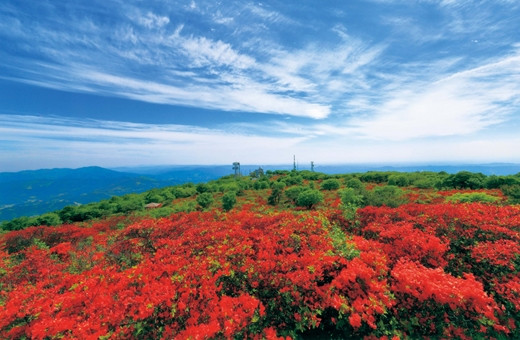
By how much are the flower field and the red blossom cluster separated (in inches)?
1.4

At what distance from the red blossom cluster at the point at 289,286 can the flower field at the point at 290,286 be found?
36 mm

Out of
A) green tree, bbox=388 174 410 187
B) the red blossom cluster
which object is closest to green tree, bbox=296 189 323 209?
the red blossom cluster

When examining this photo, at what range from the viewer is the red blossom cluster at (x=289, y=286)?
528cm

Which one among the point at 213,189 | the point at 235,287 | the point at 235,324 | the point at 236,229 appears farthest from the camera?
the point at 213,189

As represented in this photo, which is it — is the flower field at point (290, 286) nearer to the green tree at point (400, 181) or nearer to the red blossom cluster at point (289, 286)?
the red blossom cluster at point (289, 286)

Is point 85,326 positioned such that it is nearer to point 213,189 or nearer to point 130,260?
point 130,260

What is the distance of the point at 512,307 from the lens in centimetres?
620

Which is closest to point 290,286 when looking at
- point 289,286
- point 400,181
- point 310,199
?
point 289,286

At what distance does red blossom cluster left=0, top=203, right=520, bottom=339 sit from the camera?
5.28 meters

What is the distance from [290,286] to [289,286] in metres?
0.03

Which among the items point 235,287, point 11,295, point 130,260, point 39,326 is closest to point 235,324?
point 235,287

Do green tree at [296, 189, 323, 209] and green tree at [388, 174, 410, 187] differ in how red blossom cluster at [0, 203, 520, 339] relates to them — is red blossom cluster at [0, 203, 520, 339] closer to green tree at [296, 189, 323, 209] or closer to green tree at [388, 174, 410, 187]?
green tree at [296, 189, 323, 209]

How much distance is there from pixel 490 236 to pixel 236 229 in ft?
32.2

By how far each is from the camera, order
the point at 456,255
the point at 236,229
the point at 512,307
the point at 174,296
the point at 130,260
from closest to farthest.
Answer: the point at 174,296, the point at 512,307, the point at 456,255, the point at 130,260, the point at 236,229
